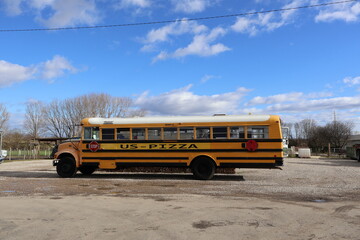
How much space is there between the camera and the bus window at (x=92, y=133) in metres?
13.6

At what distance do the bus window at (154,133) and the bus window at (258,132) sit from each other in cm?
364

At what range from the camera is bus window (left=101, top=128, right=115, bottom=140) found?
529 inches

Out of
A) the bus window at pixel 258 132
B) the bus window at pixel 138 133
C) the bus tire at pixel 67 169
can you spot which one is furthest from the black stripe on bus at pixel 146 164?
the bus window at pixel 258 132

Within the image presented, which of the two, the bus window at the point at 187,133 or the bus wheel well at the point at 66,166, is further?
the bus wheel well at the point at 66,166

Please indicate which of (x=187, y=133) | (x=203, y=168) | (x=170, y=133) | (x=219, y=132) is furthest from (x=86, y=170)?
(x=219, y=132)

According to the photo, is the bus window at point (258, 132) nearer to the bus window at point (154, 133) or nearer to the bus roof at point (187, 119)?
the bus roof at point (187, 119)

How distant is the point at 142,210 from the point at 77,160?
24.7 feet

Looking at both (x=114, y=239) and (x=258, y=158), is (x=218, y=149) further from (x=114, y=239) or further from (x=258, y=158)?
(x=114, y=239)

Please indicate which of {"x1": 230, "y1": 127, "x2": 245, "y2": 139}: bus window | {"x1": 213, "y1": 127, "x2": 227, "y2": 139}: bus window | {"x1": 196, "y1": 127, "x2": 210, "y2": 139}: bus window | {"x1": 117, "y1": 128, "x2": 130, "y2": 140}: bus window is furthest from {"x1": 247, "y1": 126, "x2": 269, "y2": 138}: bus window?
{"x1": 117, "y1": 128, "x2": 130, "y2": 140}: bus window

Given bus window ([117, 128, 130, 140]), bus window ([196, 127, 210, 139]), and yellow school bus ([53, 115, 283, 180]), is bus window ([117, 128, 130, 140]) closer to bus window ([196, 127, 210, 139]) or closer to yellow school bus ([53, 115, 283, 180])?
yellow school bus ([53, 115, 283, 180])

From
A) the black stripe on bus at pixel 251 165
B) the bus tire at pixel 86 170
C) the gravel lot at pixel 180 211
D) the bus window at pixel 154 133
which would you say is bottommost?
the gravel lot at pixel 180 211

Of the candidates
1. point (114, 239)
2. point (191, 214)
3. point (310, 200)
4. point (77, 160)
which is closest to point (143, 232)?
point (114, 239)

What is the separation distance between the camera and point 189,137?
1290cm

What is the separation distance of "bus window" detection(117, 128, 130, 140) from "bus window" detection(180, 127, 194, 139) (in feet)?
7.52
